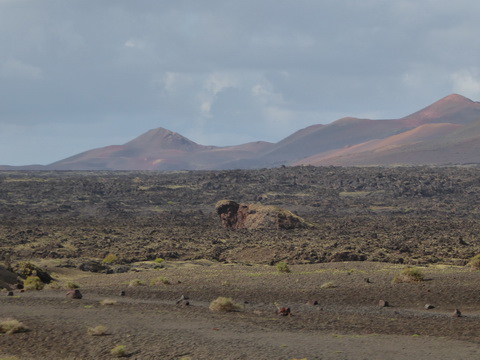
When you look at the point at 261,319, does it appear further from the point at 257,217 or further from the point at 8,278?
the point at 257,217

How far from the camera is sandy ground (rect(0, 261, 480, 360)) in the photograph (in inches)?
575

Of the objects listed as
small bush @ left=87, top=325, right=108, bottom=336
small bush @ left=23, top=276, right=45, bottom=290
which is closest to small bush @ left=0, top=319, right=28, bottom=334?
small bush @ left=87, top=325, right=108, bottom=336

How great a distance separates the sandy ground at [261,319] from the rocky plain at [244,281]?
0.05 m

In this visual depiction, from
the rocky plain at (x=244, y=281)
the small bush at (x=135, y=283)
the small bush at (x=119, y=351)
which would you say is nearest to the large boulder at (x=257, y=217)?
the rocky plain at (x=244, y=281)

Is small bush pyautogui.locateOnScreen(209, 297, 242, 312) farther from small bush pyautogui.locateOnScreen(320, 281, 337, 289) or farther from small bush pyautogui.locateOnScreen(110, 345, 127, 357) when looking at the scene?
small bush pyautogui.locateOnScreen(320, 281, 337, 289)

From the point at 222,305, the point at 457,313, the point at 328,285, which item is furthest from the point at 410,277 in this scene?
the point at 222,305

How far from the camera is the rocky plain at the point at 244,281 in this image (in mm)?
15289

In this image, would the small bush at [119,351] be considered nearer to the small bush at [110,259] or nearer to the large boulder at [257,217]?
the small bush at [110,259]

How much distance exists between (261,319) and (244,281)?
26.0ft

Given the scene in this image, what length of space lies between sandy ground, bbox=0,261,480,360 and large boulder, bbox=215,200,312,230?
24.5m

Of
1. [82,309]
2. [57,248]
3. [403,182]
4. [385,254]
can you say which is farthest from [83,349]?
[403,182]

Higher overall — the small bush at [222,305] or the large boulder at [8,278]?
the small bush at [222,305]

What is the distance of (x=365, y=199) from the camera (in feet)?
298

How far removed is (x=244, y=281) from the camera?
2608 cm
